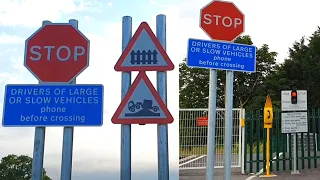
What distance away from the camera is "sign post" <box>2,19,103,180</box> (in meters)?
5.27

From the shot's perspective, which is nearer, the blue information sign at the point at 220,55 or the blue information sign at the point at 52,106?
the blue information sign at the point at 52,106

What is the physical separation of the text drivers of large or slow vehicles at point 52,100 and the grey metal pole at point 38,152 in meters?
0.20

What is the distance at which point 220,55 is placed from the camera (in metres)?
6.11

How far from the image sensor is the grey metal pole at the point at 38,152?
526 centimetres

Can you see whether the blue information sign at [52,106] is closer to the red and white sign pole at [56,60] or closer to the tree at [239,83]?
the red and white sign pole at [56,60]

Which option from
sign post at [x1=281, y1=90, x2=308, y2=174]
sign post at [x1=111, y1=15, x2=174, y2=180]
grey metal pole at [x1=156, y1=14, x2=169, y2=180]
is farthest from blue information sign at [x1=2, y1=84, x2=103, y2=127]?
sign post at [x1=281, y1=90, x2=308, y2=174]

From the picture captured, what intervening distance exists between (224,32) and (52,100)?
272 centimetres

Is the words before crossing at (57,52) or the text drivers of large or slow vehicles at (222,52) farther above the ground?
the text drivers of large or slow vehicles at (222,52)

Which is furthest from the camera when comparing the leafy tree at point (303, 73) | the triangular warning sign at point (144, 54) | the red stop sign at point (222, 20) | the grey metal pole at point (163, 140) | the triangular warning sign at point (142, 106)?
the leafy tree at point (303, 73)

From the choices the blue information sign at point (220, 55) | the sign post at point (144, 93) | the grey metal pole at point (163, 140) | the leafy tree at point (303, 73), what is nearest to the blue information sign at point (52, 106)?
the sign post at point (144, 93)

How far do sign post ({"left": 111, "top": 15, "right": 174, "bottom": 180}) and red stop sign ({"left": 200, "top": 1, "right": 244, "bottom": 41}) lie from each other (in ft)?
2.82

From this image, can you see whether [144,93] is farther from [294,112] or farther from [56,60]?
[294,112]

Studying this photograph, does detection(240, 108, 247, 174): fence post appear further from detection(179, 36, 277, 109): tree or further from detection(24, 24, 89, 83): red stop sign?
detection(179, 36, 277, 109): tree

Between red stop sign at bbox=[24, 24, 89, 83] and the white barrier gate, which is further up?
red stop sign at bbox=[24, 24, 89, 83]
